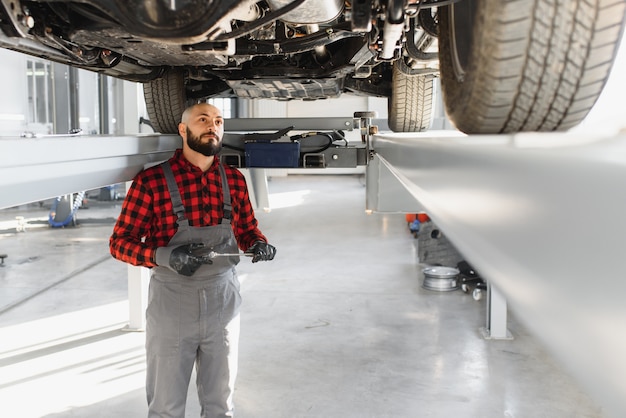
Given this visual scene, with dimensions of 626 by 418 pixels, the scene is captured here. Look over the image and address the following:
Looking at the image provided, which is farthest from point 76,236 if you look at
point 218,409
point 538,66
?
point 538,66

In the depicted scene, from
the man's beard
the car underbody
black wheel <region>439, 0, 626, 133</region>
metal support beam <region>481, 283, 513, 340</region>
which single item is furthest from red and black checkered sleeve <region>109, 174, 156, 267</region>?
metal support beam <region>481, 283, 513, 340</region>

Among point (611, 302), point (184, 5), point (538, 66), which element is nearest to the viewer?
point (611, 302)

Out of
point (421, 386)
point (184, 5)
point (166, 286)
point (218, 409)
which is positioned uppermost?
point (184, 5)

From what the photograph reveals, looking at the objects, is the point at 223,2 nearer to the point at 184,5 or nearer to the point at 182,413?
the point at 184,5

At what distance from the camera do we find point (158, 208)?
264 cm

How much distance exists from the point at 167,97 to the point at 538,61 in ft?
8.21

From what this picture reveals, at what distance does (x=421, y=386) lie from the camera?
4004 mm

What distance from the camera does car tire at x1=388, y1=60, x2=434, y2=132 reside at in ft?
11.6

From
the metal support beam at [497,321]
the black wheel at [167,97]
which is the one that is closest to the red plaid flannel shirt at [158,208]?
the black wheel at [167,97]

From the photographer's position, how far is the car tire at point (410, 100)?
140 inches

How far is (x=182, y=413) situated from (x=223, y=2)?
6.06 ft

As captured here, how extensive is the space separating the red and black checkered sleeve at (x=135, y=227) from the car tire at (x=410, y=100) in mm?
1576

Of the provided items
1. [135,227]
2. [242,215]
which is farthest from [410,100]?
[135,227]

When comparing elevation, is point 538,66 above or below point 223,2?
below
